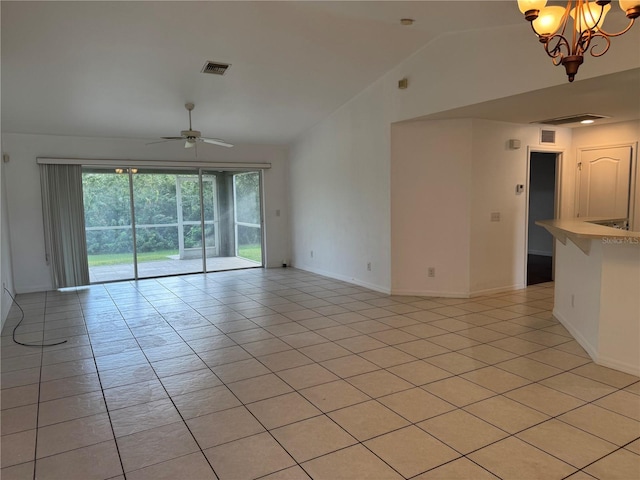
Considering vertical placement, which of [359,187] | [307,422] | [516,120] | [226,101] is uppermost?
[226,101]

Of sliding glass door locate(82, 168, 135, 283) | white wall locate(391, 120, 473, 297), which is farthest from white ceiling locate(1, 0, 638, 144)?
sliding glass door locate(82, 168, 135, 283)

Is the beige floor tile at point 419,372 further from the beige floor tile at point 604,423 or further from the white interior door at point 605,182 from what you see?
the white interior door at point 605,182

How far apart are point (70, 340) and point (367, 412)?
3.13m

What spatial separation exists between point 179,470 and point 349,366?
→ 1.55 metres

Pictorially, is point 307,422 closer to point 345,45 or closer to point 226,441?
point 226,441

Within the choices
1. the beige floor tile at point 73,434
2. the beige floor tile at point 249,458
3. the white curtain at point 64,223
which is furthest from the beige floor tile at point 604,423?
the white curtain at point 64,223

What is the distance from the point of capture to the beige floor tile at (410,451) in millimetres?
2051

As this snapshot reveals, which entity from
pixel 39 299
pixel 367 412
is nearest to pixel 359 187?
pixel 367 412

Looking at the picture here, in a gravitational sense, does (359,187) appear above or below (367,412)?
above

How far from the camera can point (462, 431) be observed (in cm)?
235

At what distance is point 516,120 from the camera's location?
5328 millimetres

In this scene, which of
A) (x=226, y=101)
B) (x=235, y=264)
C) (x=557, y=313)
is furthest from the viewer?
(x=235, y=264)

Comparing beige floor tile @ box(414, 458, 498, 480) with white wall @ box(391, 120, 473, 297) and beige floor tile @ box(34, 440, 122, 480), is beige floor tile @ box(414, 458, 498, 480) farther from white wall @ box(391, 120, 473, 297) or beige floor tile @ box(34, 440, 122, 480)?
white wall @ box(391, 120, 473, 297)

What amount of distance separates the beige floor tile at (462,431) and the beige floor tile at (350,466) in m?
0.42
